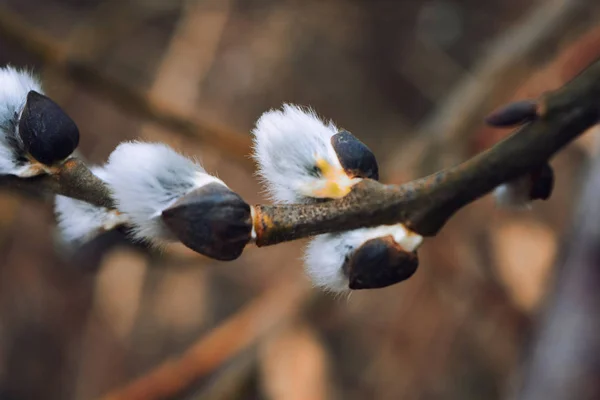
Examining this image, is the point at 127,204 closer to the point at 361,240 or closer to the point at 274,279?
the point at 361,240

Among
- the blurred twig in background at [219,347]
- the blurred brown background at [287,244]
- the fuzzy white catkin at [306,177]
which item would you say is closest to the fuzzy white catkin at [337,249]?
the fuzzy white catkin at [306,177]

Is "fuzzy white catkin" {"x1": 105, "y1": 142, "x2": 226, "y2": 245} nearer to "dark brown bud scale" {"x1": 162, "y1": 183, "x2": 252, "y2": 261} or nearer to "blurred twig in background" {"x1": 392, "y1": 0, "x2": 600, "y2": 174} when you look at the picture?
"dark brown bud scale" {"x1": 162, "y1": 183, "x2": 252, "y2": 261}

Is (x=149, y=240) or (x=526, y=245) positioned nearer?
(x=149, y=240)

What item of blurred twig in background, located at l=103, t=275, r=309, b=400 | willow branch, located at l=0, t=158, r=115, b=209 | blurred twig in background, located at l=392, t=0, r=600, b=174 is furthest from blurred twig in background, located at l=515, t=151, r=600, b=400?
willow branch, located at l=0, t=158, r=115, b=209

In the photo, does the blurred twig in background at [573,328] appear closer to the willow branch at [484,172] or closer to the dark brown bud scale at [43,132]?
the willow branch at [484,172]

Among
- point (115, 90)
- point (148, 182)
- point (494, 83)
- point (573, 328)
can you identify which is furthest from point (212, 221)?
point (494, 83)

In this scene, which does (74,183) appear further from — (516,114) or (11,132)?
(516,114)

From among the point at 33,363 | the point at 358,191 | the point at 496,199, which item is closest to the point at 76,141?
the point at 358,191
